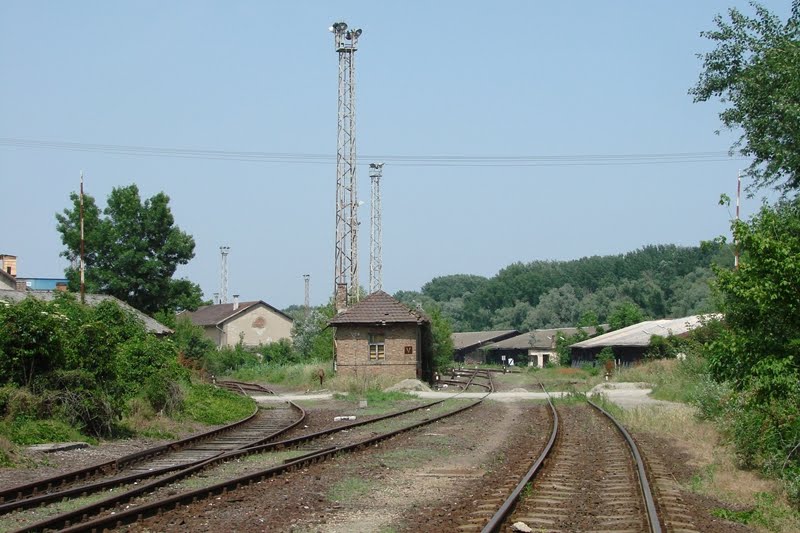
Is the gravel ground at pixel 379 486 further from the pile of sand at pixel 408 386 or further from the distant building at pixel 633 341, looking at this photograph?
the distant building at pixel 633 341

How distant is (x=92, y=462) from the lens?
15.3 meters

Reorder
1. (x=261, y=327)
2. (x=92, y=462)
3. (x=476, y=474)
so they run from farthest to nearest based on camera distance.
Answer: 1. (x=261, y=327)
2. (x=92, y=462)
3. (x=476, y=474)

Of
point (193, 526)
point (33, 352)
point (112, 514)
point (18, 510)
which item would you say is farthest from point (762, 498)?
point (33, 352)

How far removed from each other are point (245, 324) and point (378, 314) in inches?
1970

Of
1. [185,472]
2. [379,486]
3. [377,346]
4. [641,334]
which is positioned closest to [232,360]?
[377,346]

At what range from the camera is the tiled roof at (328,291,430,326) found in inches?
1809

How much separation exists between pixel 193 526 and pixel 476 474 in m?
5.47

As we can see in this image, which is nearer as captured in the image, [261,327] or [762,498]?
[762,498]

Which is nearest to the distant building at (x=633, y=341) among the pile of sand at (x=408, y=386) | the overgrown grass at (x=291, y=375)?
the pile of sand at (x=408, y=386)

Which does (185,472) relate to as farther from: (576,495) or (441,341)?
(441,341)

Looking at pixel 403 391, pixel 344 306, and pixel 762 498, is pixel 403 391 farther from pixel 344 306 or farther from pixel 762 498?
pixel 762 498

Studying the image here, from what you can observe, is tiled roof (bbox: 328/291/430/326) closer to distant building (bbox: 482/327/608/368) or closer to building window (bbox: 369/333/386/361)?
building window (bbox: 369/333/386/361)

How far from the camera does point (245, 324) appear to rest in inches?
3706

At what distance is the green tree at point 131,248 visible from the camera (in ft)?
Answer: 204
